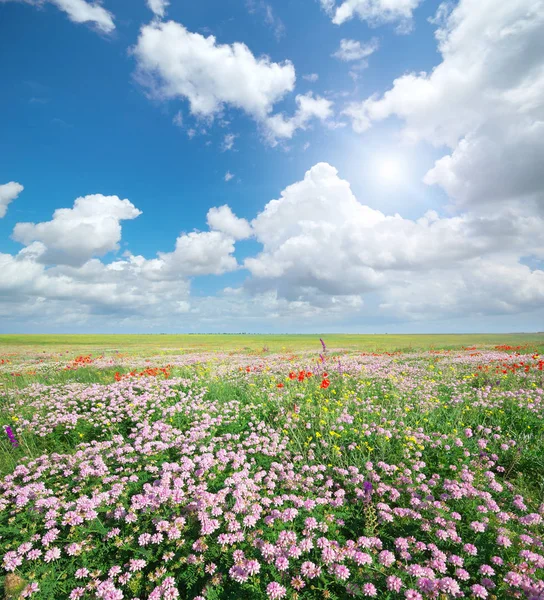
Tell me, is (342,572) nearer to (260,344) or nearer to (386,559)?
(386,559)

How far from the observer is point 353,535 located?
14.0 ft

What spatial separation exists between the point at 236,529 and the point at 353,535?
162cm

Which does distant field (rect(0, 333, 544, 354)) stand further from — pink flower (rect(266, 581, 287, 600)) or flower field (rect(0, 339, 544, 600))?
pink flower (rect(266, 581, 287, 600))

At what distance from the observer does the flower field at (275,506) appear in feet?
11.2

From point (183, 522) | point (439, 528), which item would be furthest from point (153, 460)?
point (439, 528)

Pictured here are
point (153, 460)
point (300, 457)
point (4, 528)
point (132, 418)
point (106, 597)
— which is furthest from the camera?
point (132, 418)

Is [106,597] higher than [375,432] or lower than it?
lower

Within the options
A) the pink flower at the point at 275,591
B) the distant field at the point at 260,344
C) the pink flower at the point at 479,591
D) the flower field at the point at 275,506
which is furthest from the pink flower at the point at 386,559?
the distant field at the point at 260,344

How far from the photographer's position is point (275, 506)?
14.6ft

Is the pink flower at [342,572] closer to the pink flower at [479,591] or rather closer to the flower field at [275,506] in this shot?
the flower field at [275,506]

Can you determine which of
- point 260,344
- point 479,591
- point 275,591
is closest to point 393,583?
point 479,591

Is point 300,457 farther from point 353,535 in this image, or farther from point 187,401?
point 187,401

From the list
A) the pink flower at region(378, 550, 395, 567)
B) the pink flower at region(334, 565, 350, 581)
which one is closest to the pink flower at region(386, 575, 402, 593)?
the pink flower at region(378, 550, 395, 567)

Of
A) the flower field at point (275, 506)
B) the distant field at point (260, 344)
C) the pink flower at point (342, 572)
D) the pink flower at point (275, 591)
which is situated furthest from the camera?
the distant field at point (260, 344)
